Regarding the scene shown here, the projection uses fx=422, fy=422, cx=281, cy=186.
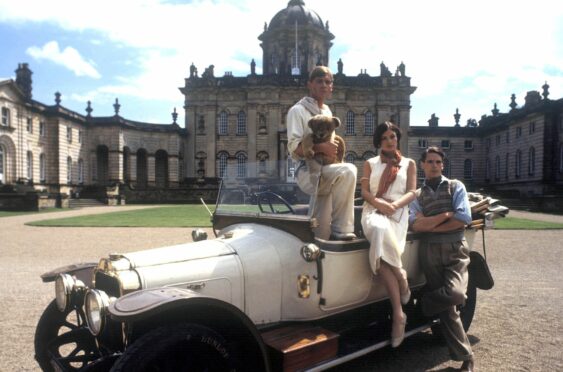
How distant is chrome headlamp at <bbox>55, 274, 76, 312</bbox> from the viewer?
3283 millimetres

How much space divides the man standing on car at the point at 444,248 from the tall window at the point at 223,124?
5097 centimetres

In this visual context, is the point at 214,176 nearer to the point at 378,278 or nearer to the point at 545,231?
the point at 545,231

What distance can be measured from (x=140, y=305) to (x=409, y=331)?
290 cm

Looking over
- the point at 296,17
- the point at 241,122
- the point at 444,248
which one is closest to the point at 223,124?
the point at 241,122

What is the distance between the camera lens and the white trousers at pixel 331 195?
3738 mm

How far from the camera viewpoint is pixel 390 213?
3.88 m

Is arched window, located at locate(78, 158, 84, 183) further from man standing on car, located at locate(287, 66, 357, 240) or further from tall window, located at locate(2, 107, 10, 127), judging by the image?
man standing on car, located at locate(287, 66, 357, 240)

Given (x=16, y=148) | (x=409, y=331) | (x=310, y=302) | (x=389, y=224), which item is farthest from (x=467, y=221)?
(x=16, y=148)

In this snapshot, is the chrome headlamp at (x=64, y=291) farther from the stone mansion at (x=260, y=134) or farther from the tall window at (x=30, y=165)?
the tall window at (x=30, y=165)

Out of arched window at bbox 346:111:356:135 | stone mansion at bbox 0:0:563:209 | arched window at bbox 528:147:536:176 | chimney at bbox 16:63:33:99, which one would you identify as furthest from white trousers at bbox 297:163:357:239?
arched window at bbox 346:111:356:135

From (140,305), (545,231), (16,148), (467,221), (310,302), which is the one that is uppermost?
(16,148)

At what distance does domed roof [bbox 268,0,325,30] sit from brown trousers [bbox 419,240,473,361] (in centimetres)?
5910

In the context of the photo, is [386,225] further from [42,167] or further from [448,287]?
[42,167]

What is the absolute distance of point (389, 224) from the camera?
3.82m
